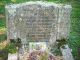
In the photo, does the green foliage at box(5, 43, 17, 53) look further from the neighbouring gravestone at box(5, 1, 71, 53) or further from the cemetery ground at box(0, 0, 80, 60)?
the neighbouring gravestone at box(5, 1, 71, 53)

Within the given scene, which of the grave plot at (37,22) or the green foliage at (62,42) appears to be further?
the green foliage at (62,42)

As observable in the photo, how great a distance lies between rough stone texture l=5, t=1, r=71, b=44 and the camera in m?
7.96

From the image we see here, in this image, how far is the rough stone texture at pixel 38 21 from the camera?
7957 mm

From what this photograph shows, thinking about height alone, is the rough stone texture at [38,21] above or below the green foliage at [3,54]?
above

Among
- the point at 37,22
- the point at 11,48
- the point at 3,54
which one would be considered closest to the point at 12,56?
the point at 11,48

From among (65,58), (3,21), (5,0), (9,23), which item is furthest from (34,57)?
(5,0)

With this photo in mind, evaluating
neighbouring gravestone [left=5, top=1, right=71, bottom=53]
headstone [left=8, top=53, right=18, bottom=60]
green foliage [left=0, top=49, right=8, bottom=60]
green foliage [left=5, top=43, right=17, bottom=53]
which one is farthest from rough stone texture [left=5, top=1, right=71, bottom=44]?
headstone [left=8, top=53, right=18, bottom=60]

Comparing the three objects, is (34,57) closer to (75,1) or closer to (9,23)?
(9,23)

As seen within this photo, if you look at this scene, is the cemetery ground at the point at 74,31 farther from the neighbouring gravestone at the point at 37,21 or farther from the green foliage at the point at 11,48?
the neighbouring gravestone at the point at 37,21

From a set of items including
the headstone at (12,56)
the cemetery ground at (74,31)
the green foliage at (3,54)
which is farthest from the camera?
the cemetery ground at (74,31)

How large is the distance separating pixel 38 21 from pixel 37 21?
0.09 ft

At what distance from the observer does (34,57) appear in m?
6.25

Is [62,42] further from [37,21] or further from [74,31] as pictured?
[74,31]

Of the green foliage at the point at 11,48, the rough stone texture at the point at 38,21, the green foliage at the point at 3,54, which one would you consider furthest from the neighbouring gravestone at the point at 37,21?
the green foliage at the point at 3,54
